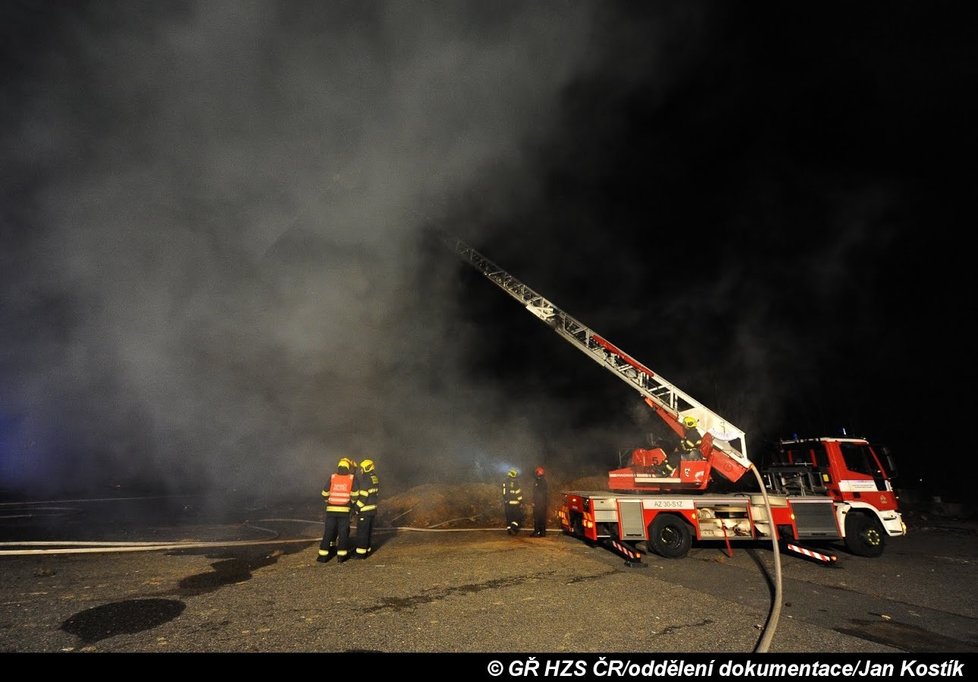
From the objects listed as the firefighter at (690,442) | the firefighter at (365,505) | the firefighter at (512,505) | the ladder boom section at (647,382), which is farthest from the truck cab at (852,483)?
the firefighter at (365,505)

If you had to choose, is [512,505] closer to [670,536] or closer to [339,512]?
[670,536]

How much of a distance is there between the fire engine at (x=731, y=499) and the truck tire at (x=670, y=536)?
2cm

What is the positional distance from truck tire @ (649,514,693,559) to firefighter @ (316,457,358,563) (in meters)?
4.81

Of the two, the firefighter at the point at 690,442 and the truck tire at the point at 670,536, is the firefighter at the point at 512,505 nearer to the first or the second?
the truck tire at the point at 670,536

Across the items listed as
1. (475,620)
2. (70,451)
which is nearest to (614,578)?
(475,620)

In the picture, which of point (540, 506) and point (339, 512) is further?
point (540, 506)

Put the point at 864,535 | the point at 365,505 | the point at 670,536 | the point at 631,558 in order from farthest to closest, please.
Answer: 1. the point at 864,535
2. the point at 670,536
3. the point at 365,505
4. the point at 631,558

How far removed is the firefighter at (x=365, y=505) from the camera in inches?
255

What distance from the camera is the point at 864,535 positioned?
7.32m

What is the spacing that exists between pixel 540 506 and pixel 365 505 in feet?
13.2

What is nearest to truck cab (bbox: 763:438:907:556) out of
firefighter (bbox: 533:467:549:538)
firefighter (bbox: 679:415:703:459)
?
firefighter (bbox: 679:415:703:459)

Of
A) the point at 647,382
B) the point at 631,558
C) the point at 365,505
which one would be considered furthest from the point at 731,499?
the point at 365,505

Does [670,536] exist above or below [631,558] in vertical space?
above
